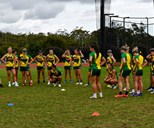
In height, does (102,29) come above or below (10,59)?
above

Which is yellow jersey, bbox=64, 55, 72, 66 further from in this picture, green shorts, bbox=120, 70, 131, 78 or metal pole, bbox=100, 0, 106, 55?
metal pole, bbox=100, 0, 106, 55

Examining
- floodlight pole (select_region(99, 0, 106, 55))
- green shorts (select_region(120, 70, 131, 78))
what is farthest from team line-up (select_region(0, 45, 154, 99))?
floodlight pole (select_region(99, 0, 106, 55))

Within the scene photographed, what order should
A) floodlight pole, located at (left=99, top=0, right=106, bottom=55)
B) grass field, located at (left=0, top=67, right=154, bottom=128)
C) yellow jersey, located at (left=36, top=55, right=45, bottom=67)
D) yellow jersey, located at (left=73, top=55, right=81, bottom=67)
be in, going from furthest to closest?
floodlight pole, located at (left=99, top=0, right=106, bottom=55) → yellow jersey, located at (left=36, top=55, right=45, bottom=67) → yellow jersey, located at (left=73, top=55, right=81, bottom=67) → grass field, located at (left=0, top=67, right=154, bottom=128)

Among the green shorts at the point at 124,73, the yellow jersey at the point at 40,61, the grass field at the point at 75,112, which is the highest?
the yellow jersey at the point at 40,61

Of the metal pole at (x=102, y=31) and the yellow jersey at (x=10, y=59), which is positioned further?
the metal pole at (x=102, y=31)

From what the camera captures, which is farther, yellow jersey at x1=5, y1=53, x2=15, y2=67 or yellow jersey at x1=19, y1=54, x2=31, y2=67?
yellow jersey at x1=19, y1=54, x2=31, y2=67

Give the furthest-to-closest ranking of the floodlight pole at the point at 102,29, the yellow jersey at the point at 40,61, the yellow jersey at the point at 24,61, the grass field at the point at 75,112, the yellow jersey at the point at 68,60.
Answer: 1. the floodlight pole at the point at 102,29
2. the yellow jersey at the point at 40,61
3. the yellow jersey at the point at 68,60
4. the yellow jersey at the point at 24,61
5. the grass field at the point at 75,112

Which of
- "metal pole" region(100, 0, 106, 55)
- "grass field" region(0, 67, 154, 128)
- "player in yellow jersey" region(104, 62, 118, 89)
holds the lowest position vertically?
"grass field" region(0, 67, 154, 128)

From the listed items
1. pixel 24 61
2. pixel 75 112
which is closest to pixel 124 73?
pixel 75 112

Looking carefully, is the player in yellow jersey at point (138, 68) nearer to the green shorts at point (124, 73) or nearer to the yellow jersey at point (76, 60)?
the green shorts at point (124, 73)

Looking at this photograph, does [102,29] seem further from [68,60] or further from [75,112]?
[75,112]

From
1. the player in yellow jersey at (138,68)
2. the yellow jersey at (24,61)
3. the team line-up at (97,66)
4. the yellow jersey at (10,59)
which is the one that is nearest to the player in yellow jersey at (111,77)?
the team line-up at (97,66)

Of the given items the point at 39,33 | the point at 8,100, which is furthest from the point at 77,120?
the point at 39,33

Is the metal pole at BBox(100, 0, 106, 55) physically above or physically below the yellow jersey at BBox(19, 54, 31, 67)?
above
